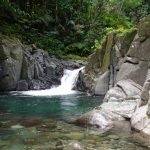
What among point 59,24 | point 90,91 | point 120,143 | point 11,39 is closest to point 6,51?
point 11,39

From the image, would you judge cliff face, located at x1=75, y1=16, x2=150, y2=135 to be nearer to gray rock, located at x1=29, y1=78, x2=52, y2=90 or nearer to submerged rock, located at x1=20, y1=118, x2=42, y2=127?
submerged rock, located at x1=20, y1=118, x2=42, y2=127

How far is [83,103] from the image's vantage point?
49.8 feet

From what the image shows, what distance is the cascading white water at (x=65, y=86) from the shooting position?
19281 mm

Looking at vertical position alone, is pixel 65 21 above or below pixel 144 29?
above

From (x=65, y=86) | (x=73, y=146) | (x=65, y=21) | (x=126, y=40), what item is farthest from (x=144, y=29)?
(x=65, y=21)

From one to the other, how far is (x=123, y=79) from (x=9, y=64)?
7.12 m

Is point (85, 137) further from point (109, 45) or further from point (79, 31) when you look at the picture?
point (79, 31)

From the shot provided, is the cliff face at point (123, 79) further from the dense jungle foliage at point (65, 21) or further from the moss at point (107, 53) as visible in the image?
the dense jungle foliage at point (65, 21)

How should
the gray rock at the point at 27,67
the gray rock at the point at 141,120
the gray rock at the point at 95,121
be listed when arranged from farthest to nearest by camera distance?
the gray rock at the point at 27,67 < the gray rock at the point at 95,121 < the gray rock at the point at 141,120

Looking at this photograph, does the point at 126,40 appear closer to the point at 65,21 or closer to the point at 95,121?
the point at 95,121

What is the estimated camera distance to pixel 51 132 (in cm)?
938

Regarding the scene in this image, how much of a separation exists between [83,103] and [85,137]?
632cm

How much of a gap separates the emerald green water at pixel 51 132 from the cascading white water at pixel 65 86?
15.8 ft

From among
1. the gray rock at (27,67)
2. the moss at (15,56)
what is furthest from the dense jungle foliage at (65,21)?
the moss at (15,56)
